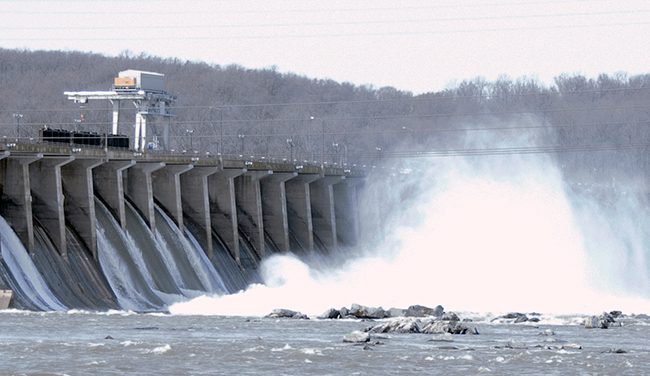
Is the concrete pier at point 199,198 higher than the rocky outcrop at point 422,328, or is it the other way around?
the concrete pier at point 199,198

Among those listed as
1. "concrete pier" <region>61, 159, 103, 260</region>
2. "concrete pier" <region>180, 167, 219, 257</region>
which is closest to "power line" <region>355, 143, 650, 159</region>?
"concrete pier" <region>180, 167, 219, 257</region>

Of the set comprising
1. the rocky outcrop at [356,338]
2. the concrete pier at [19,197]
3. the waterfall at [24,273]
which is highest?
the concrete pier at [19,197]

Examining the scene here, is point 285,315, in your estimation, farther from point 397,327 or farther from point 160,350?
point 160,350

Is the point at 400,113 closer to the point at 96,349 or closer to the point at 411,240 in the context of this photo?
the point at 411,240

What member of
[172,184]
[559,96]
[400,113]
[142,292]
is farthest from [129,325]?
[400,113]

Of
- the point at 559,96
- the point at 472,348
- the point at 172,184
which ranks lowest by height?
the point at 472,348

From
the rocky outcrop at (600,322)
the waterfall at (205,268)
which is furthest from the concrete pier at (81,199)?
the rocky outcrop at (600,322)

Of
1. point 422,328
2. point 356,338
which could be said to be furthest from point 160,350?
point 422,328

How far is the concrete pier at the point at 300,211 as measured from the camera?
98.9 m

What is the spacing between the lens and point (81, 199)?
227ft

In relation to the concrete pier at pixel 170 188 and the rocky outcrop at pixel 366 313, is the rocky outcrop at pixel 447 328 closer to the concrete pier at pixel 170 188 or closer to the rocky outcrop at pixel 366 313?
the rocky outcrop at pixel 366 313

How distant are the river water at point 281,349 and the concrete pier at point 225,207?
28.6m

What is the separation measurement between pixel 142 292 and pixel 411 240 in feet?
124

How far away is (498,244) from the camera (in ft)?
317
